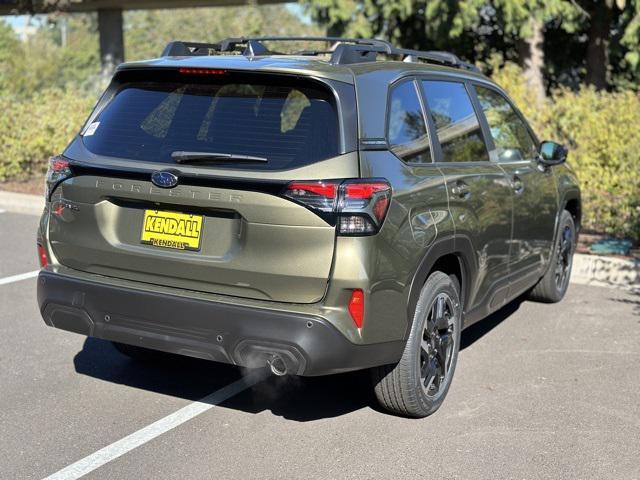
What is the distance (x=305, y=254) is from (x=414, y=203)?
0.72m

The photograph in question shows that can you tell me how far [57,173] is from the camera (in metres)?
4.82

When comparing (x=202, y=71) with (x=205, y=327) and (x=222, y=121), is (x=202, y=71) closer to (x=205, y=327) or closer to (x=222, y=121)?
(x=222, y=121)

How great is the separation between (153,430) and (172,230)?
107cm

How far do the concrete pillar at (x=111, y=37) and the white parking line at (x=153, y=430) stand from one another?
966 inches

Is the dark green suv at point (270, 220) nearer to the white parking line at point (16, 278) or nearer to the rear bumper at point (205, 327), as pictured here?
the rear bumper at point (205, 327)

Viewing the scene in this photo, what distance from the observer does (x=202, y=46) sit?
552 centimetres

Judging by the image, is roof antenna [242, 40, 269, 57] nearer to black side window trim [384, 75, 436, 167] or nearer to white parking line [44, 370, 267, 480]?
black side window trim [384, 75, 436, 167]

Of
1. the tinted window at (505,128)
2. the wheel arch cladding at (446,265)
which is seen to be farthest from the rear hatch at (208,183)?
the tinted window at (505,128)

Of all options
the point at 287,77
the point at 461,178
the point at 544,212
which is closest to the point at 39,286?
the point at 287,77

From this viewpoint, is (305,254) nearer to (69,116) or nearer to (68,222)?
(68,222)

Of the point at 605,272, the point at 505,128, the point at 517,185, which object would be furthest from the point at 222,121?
the point at 605,272

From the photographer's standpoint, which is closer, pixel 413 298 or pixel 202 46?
pixel 413 298

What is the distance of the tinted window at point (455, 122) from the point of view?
5305 mm

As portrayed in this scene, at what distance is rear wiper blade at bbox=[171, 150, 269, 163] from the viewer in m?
4.33
